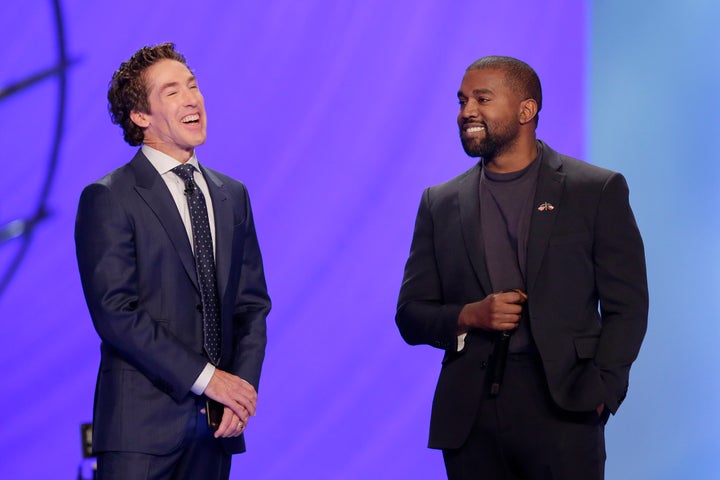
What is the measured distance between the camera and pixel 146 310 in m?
2.60

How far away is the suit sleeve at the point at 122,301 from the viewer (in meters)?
2.53

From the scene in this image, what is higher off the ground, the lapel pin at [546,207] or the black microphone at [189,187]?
the lapel pin at [546,207]

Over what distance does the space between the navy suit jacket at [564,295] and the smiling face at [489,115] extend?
140 millimetres

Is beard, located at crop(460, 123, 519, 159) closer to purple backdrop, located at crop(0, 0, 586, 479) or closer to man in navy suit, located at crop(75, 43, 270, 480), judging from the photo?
man in navy suit, located at crop(75, 43, 270, 480)

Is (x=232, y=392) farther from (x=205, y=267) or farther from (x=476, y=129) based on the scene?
(x=476, y=129)

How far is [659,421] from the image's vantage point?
4.49 metres

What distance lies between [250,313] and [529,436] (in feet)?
2.77


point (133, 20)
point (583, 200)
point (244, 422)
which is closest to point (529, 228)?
point (583, 200)

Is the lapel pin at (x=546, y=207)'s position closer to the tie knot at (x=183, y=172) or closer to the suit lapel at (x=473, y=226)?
the suit lapel at (x=473, y=226)

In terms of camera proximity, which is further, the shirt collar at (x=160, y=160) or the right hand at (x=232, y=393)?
the shirt collar at (x=160, y=160)

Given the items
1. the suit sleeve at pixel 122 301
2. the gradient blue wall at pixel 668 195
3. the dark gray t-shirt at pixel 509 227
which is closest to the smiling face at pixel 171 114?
the suit sleeve at pixel 122 301

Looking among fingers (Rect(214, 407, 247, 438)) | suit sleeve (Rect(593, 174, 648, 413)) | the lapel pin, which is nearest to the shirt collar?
fingers (Rect(214, 407, 247, 438))

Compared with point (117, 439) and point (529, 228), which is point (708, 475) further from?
point (117, 439)

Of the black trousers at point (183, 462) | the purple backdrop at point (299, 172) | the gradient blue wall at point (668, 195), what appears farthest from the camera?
the gradient blue wall at point (668, 195)
